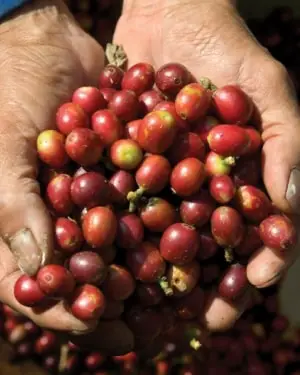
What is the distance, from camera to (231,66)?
8.03 ft

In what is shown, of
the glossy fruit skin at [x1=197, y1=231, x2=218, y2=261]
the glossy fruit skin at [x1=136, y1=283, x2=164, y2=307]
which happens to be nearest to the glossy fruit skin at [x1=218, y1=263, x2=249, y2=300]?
the glossy fruit skin at [x1=197, y1=231, x2=218, y2=261]

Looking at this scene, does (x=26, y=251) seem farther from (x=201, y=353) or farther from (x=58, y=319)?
(x=201, y=353)

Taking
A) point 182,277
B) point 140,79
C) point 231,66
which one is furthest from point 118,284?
point 231,66

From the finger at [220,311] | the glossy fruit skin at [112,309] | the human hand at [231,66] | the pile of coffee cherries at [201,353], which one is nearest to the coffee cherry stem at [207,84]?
the human hand at [231,66]

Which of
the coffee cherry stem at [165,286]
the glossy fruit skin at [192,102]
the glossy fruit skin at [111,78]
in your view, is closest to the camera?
the coffee cherry stem at [165,286]

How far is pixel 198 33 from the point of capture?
8.52 ft

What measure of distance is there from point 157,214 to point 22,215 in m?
0.40

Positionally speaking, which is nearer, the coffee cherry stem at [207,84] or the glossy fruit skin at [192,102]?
the glossy fruit skin at [192,102]

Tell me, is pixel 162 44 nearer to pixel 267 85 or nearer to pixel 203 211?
pixel 267 85

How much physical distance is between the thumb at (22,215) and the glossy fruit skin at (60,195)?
5 centimetres

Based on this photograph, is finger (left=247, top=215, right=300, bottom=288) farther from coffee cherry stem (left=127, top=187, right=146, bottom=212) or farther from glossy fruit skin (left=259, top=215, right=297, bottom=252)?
coffee cherry stem (left=127, top=187, right=146, bottom=212)

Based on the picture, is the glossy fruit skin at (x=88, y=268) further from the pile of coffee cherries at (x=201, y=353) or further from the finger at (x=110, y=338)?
the pile of coffee cherries at (x=201, y=353)

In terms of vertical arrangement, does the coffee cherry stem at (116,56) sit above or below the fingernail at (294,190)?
above

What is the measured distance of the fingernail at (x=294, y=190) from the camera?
2.13 metres
